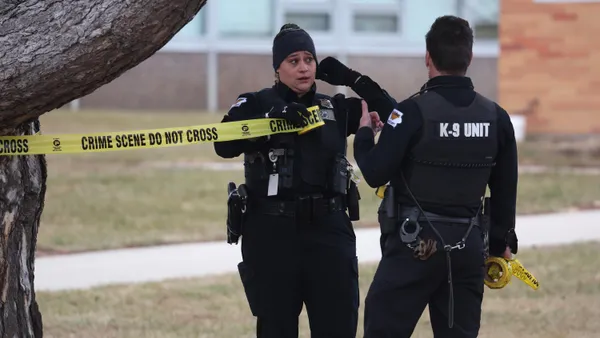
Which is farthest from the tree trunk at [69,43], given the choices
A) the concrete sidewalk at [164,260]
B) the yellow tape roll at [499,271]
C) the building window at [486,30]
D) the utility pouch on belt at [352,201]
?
the building window at [486,30]

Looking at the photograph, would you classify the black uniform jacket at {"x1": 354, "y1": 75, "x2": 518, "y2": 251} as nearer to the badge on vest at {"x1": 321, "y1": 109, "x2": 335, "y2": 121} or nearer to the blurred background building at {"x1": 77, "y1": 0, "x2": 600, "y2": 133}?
the badge on vest at {"x1": 321, "y1": 109, "x2": 335, "y2": 121}

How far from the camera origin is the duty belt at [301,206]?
4.73 meters

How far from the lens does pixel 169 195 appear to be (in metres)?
12.9

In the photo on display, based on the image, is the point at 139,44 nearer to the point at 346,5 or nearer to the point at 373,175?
the point at 373,175

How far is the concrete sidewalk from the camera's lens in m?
8.46

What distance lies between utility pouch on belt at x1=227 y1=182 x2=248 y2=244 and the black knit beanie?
586mm

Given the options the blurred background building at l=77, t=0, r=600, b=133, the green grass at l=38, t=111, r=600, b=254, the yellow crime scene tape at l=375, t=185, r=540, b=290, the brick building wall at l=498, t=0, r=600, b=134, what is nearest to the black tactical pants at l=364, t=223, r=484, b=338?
the yellow crime scene tape at l=375, t=185, r=540, b=290

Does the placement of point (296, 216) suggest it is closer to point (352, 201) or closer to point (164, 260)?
point (352, 201)

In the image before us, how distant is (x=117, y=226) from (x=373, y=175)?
6789 millimetres

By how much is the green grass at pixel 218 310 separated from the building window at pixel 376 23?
18.7 metres

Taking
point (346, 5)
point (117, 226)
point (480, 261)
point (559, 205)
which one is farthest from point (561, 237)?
point (346, 5)

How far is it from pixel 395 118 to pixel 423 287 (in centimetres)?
70

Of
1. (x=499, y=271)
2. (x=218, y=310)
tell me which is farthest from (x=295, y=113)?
(x=218, y=310)

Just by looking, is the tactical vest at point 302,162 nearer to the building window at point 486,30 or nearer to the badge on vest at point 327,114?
the badge on vest at point 327,114
